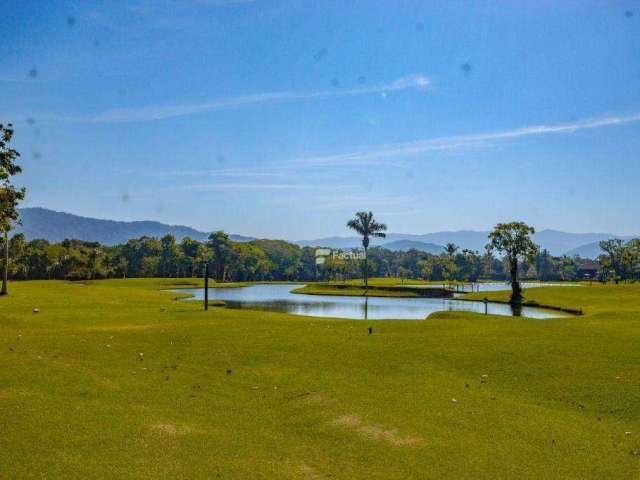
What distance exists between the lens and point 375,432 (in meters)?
10.7

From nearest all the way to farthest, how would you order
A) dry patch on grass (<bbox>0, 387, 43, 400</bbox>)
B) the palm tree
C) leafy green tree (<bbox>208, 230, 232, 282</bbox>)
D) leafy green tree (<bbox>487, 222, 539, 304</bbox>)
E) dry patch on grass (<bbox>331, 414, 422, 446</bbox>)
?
dry patch on grass (<bbox>331, 414, 422, 446</bbox>)
dry patch on grass (<bbox>0, 387, 43, 400</bbox>)
leafy green tree (<bbox>487, 222, 539, 304</bbox>)
the palm tree
leafy green tree (<bbox>208, 230, 232, 282</bbox>)

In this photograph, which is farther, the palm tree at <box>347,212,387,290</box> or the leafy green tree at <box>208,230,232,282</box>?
the leafy green tree at <box>208,230,232,282</box>

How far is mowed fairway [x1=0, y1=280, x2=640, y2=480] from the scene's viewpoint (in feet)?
29.7

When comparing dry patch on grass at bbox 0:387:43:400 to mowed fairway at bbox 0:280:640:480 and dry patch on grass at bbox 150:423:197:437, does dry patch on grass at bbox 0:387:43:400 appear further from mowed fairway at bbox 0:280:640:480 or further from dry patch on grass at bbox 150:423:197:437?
dry patch on grass at bbox 150:423:197:437

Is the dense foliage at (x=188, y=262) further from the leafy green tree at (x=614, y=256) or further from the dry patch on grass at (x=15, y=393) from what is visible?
the dry patch on grass at (x=15, y=393)

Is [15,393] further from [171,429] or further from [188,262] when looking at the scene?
[188,262]

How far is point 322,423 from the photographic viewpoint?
37.2 feet

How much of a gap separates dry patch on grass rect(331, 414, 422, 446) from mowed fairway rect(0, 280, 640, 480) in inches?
1.9

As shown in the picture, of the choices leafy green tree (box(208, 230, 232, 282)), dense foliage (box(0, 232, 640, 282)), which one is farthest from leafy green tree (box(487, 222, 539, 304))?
leafy green tree (box(208, 230, 232, 282))

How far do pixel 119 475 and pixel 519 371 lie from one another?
12.5m

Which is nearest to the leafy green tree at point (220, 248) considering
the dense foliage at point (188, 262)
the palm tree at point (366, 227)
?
the dense foliage at point (188, 262)

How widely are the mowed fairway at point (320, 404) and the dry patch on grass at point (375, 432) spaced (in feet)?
0.16

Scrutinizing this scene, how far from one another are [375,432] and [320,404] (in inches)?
92.8

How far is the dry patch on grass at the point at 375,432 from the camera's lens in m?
10.1
